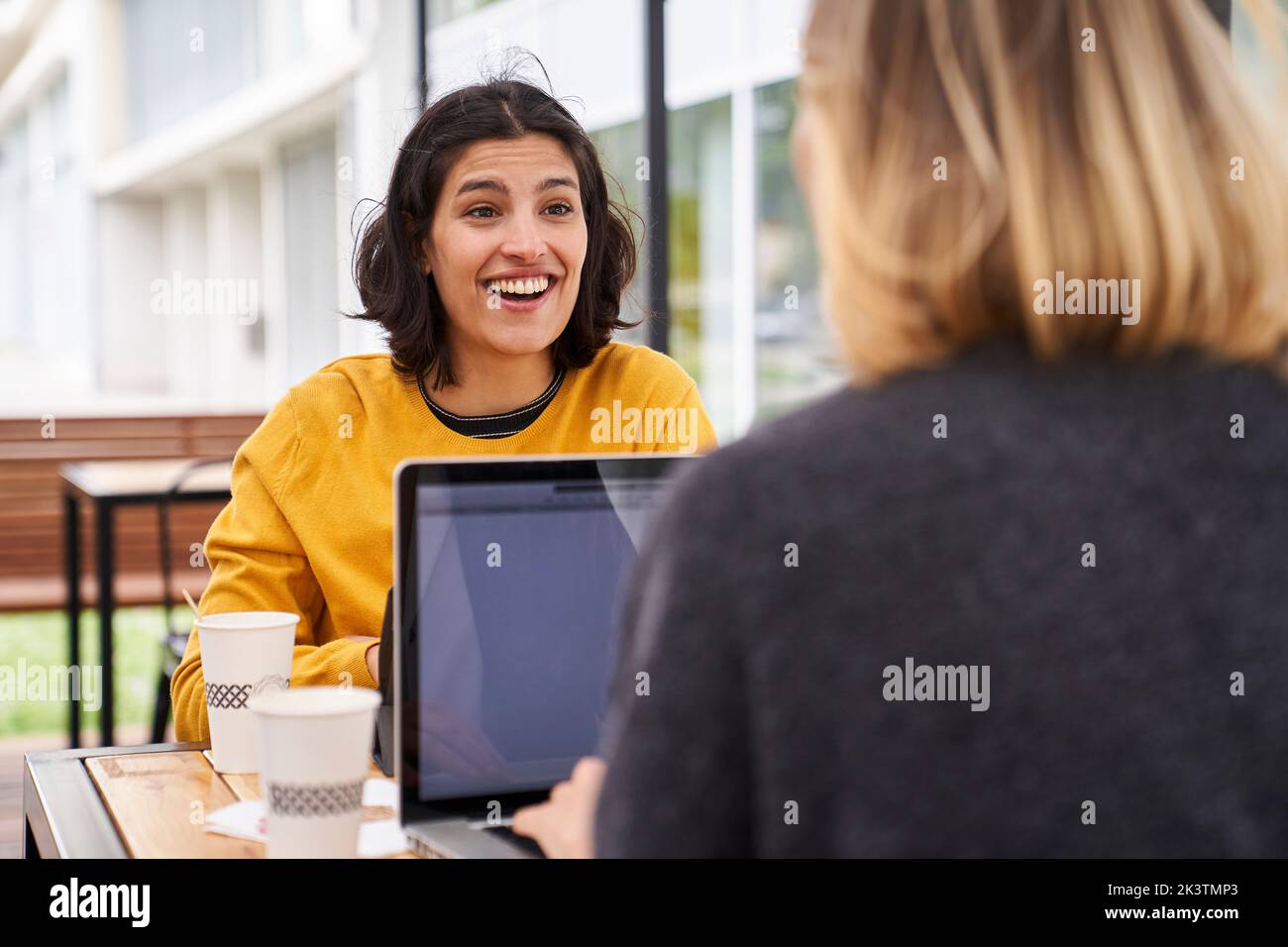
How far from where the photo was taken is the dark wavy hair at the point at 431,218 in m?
1.61

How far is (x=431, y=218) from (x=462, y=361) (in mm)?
185

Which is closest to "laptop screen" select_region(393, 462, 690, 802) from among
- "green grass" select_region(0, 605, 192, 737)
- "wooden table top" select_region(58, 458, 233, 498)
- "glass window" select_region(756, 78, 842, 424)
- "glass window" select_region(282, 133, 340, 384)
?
"wooden table top" select_region(58, 458, 233, 498)

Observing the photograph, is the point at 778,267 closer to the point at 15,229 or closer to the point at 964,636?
the point at 964,636

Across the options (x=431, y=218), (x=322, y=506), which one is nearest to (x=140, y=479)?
(x=431, y=218)

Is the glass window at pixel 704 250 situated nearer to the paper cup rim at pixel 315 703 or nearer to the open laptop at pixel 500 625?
the open laptop at pixel 500 625

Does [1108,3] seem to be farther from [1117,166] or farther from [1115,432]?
[1115,432]

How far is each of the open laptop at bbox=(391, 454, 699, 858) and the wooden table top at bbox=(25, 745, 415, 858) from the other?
0.22ft

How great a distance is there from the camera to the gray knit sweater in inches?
20.7

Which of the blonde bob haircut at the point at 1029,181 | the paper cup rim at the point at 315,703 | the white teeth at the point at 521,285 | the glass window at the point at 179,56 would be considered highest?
the glass window at the point at 179,56

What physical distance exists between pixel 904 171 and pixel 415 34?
6.04 m

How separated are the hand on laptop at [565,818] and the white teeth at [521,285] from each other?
88 centimetres

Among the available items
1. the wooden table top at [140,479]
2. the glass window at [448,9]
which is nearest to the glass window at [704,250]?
the wooden table top at [140,479]

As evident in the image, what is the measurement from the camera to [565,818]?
0.75m

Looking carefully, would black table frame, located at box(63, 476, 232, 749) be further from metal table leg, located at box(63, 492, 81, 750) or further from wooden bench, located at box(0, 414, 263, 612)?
wooden bench, located at box(0, 414, 263, 612)
